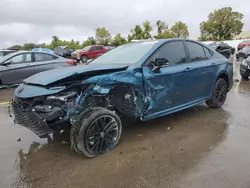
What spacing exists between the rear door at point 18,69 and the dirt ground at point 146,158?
4.21 metres

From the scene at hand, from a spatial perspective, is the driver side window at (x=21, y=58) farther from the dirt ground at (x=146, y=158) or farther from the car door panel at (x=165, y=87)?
the car door panel at (x=165, y=87)

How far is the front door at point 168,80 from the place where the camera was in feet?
12.8

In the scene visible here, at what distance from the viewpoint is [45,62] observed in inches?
359

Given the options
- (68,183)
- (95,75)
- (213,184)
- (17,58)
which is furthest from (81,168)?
(17,58)

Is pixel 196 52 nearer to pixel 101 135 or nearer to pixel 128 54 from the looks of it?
pixel 128 54

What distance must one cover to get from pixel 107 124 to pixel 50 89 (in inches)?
36.1

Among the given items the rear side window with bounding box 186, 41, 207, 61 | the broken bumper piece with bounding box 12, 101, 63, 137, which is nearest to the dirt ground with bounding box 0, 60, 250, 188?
the broken bumper piece with bounding box 12, 101, 63, 137

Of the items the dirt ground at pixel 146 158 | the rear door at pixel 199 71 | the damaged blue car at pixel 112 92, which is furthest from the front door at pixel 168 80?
the dirt ground at pixel 146 158

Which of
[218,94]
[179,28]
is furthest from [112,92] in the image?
[179,28]

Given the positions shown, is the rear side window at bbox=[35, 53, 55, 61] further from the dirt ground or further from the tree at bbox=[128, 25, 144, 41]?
the tree at bbox=[128, 25, 144, 41]

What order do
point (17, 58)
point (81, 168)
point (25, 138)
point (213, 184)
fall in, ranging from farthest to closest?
point (17, 58)
point (25, 138)
point (81, 168)
point (213, 184)

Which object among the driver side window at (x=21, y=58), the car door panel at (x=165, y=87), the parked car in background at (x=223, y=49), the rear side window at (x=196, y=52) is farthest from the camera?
the parked car in background at (x=223, y=49)

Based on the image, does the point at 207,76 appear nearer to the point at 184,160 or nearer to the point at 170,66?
the point at 170,66

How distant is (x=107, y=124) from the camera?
345 cm
